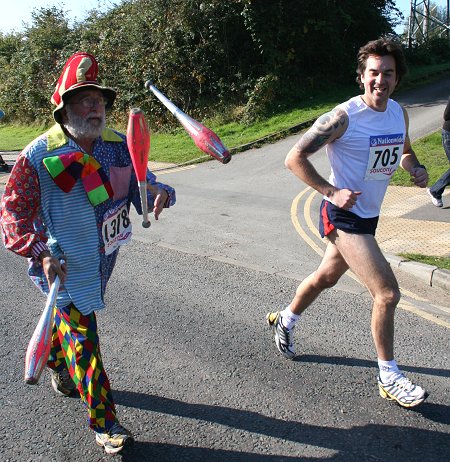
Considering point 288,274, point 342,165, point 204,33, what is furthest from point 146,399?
point 204,33

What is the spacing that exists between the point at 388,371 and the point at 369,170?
1.22 meters

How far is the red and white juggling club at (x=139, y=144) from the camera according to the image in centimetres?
319

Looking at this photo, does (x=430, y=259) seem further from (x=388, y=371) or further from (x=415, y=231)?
(x=388, y=371)

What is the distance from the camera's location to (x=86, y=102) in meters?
3.08

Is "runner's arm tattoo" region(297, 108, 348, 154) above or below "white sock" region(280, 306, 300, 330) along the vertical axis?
above

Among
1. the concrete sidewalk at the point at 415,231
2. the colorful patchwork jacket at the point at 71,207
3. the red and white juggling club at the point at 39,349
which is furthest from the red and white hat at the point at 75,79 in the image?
the concrete sidewalk at the point at 415,231

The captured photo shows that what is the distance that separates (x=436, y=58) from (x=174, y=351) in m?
23.9

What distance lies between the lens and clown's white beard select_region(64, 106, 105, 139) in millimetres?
3078

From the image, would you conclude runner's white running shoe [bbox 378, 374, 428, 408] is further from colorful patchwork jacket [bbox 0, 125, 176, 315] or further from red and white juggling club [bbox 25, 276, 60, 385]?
red and white juggling club [bbox 25, 276, 60, 385]

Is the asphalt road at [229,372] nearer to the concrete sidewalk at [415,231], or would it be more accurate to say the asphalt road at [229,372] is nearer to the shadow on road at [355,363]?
the shadow on road at [355,363]

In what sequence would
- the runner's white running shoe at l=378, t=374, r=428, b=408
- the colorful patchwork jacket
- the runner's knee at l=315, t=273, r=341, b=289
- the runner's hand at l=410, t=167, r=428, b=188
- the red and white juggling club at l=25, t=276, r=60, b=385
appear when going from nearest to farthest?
the red and white juggling club at l=25, t=276, r=60, b=385 → the colorful patchwork jacket → the runner's white running shoe at l=378, t=374, r=428, b=408 → the runner's hand at l=410, t=167, r=428, b=188 → the runner's knee at l=315, t=273, r=341, b=289

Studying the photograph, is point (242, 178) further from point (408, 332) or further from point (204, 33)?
point (204, 33)

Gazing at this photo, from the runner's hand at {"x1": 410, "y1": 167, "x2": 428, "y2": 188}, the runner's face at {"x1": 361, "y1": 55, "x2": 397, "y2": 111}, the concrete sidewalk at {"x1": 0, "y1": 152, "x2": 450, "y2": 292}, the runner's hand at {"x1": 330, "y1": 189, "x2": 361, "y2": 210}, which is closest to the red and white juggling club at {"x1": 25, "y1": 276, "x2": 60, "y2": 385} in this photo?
the runner's hand at {"x1": 330, "y1": 189, "x2": 361, "y2": 210}

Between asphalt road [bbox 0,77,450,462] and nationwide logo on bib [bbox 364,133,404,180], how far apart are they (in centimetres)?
137
